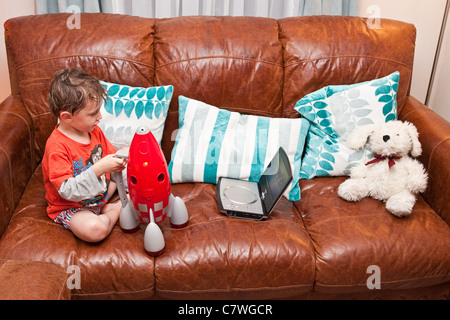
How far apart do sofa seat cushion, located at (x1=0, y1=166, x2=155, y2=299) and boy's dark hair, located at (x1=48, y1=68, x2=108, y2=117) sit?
437mm

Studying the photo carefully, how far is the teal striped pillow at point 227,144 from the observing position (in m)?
1.67

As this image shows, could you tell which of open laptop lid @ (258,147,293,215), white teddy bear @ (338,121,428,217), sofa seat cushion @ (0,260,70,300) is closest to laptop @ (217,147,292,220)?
open laptop lid @ (258,147,293,215)

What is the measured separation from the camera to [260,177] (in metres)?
1.66

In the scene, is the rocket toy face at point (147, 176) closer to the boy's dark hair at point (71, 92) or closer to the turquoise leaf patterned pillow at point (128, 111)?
the boy's dark hair at point (71, 92)

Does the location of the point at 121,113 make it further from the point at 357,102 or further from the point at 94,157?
the point at 357,102

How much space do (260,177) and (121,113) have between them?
2.12ft

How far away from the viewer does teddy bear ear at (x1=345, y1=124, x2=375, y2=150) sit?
167cm

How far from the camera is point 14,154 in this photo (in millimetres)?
1527

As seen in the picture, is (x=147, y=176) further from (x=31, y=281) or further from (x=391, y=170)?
(x=391, y=170)

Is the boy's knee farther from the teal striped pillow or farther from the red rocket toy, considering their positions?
the teal striped pillow

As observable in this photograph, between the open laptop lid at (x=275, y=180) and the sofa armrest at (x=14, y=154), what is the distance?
37.0 inches

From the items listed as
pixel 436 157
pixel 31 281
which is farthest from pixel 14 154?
pixel 436 157

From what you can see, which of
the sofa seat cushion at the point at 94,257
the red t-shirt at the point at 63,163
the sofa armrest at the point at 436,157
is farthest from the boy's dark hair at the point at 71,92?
the sofa armrest at the point at 436,157
